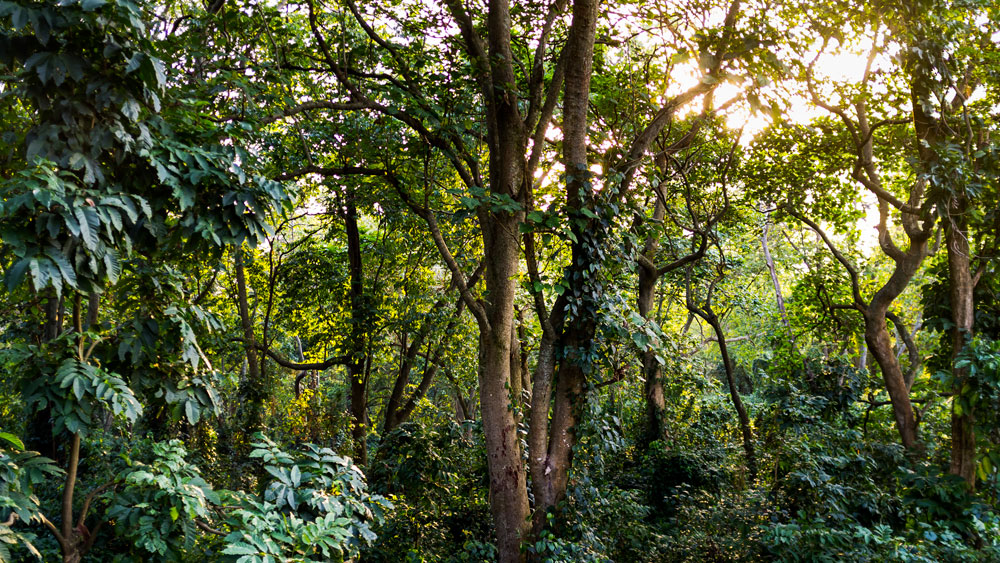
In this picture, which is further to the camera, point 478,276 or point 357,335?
point 357,335

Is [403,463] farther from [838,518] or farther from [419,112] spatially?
[838,518]

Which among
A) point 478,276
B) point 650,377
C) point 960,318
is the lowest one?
point 650,377

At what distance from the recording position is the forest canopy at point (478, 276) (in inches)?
104

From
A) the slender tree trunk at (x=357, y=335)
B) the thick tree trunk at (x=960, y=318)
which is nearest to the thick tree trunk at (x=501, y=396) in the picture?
the slender tree trunk at (x=357, y=335)

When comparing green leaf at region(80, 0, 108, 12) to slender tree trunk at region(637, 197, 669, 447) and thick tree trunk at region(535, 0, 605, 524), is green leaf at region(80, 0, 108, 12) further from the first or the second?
slender tree trunk at region(637, 197, 669, 447)

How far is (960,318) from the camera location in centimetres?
557

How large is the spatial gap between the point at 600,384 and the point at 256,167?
291 cm

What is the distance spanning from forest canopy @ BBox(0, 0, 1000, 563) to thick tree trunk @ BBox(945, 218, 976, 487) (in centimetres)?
3

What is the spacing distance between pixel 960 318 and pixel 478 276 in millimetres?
4921

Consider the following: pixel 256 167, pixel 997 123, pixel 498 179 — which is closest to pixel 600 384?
pixel 498 179

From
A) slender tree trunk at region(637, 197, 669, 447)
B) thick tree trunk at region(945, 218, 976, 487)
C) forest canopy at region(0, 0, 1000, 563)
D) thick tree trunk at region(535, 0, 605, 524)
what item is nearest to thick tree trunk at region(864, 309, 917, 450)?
forest canopy at region(0, 0, 1000, 563)

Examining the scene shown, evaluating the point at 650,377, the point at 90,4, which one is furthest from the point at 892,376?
the point at 90,4

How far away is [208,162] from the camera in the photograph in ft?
9.25

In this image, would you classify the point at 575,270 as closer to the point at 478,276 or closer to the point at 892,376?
the point at 478,276
